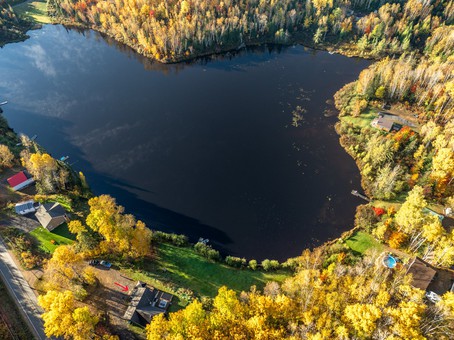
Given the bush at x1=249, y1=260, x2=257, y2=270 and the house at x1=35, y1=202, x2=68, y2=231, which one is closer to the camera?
the bush at x1=249, y1=260, x2=257, y2=270

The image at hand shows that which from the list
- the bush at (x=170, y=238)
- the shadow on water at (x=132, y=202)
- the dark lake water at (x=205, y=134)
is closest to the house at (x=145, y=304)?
the bush at (x=170, y=238)

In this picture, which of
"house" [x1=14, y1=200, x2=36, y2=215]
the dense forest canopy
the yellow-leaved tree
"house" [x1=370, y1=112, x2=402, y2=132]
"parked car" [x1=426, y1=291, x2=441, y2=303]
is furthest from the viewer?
the dense forest canopy

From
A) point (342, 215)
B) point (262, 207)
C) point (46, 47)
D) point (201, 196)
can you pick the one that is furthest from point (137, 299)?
point (46, 47)

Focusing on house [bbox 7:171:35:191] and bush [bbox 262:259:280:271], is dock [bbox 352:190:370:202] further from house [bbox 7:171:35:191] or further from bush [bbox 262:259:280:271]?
house [bbox 7:171:35:191]

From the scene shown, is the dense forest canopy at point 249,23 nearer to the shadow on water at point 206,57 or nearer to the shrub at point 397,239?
the shadow on water at point 206,57

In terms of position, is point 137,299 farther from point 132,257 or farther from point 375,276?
point 375,276

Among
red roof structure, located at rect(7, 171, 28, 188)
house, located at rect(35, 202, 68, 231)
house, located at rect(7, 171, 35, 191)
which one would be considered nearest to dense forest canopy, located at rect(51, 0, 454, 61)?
house, located at rect(7, 171, 35, 191)

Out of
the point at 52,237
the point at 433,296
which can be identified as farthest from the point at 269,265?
the point at 52,237
